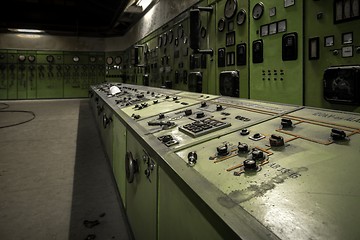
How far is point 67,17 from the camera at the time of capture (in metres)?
10.5

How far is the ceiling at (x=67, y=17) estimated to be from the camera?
30.1 ft

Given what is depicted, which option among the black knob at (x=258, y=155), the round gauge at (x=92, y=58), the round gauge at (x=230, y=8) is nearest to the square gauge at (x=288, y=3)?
the round gauge at (x=230, y=8)

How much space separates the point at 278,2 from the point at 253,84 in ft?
2.70

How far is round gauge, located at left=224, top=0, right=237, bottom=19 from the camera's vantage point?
3151 mm

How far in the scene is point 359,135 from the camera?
1.03 meters

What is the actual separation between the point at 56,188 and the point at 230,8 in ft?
8.70

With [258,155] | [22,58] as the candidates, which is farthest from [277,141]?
[22,58]

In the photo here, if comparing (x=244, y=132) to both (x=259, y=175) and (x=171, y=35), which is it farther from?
(x=171, y=35)

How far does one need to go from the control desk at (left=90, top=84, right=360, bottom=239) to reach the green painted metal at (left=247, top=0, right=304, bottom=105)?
1008 mm

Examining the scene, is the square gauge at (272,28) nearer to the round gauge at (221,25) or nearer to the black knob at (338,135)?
the round gauge at (221,25)

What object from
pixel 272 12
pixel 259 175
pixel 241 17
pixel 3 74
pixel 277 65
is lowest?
pixel 259 175

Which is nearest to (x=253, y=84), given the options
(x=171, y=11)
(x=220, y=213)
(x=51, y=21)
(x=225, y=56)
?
(x=225, y=56)

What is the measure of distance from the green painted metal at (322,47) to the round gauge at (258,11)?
21.4 inches

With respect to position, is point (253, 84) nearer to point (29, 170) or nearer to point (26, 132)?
point (29, 170)
